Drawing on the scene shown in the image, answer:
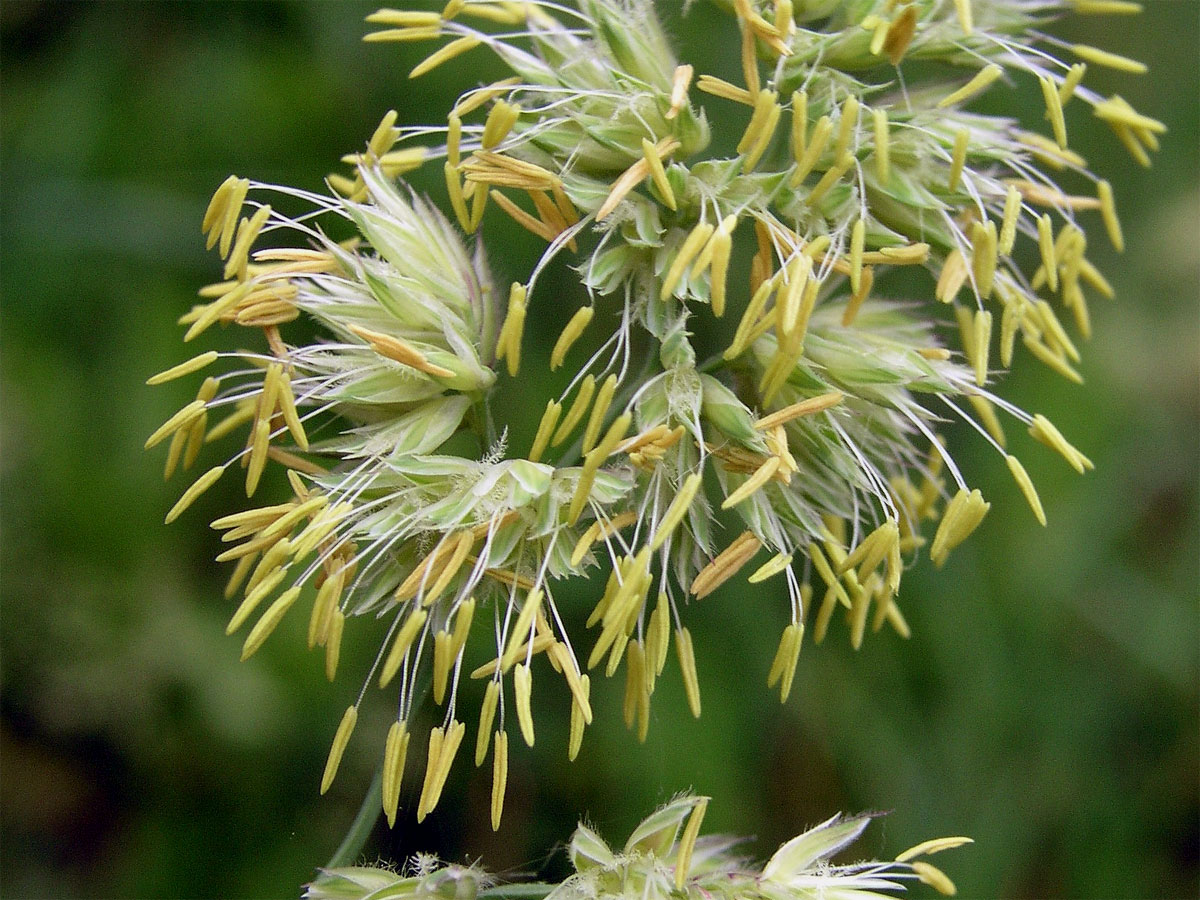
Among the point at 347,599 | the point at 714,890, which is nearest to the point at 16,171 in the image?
the point at 347,599

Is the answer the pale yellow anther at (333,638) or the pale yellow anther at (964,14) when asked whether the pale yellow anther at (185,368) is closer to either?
the pale yellow anther at (333,638)

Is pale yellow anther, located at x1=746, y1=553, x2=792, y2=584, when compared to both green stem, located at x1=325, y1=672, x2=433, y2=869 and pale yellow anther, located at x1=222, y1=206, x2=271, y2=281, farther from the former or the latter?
pale yellow anther, located at x1=222, y1=206, x2=271, y2=281

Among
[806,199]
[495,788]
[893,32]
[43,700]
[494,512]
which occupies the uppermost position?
[893,32]

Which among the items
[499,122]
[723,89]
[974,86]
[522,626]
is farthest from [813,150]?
[522,626]

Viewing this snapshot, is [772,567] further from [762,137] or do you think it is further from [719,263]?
[762,137]

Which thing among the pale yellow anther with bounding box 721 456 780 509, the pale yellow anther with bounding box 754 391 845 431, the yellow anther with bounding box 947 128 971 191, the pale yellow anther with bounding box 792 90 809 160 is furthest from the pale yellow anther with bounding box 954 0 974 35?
the pale yellow anther with bounding box 721 456 780 509

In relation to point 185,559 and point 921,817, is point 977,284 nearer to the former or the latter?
point 921,817
